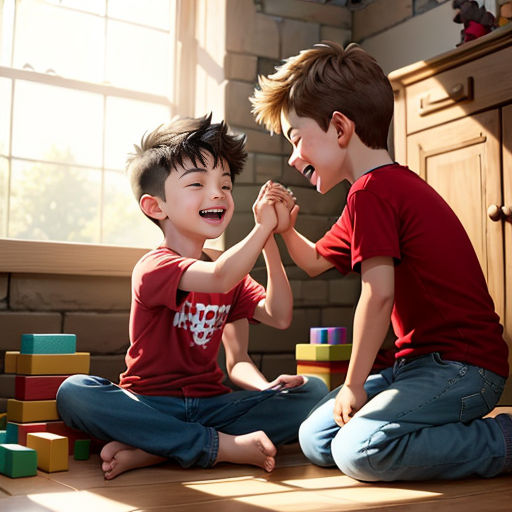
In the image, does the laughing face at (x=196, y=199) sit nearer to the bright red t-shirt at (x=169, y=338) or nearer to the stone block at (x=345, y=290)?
the bright red t-shirt at (x=169, y=338)

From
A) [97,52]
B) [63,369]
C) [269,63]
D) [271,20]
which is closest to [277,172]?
[269,63]

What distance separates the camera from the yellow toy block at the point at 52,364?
158 centimetres

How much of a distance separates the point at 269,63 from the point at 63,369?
1.42 metres

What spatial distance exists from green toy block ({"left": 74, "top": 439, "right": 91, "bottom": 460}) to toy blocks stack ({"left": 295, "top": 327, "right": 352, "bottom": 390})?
0.66m

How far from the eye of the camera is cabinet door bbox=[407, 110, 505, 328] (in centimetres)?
188

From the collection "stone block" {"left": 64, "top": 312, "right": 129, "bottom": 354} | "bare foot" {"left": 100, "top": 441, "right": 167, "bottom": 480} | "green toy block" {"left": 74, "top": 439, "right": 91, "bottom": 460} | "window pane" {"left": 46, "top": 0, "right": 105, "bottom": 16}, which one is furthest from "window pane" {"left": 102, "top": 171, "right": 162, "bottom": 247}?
"bare foot" {"left": 100, "top": 441, "right": 167, "bottom": 480}

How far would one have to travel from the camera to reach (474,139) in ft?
6.37

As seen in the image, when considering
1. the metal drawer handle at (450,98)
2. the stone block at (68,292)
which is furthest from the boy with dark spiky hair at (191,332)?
the metal drawer handle at (450,98)

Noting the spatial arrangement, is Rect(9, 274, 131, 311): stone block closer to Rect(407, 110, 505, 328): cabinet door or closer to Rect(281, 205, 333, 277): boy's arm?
Rect(281, 205, 333, 277): boy's arm

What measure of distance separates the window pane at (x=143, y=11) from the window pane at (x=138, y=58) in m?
0.03

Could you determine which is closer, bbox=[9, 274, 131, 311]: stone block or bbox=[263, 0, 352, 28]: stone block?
bbox=[9, 274, 131, 311]: stone block

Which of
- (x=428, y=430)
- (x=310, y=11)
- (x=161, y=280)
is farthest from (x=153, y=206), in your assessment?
(x=310, y=11)

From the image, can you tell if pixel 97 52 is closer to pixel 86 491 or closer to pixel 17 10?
pixel 17 10

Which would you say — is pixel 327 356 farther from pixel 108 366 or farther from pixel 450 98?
pixel 450 98
